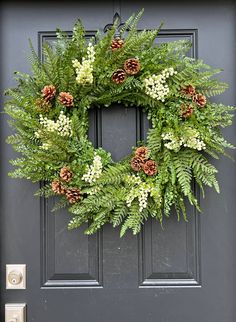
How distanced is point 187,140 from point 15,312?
96 centimetres

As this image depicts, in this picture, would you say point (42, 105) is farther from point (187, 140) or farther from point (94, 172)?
point (187, 140)

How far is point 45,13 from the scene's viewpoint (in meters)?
1.55

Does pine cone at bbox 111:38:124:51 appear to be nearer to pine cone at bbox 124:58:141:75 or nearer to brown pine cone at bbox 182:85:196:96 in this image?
pine cone at bbox 124:58:141:75

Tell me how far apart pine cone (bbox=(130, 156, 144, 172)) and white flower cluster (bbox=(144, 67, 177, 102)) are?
0.23 m

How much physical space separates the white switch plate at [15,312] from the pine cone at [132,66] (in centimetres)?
101

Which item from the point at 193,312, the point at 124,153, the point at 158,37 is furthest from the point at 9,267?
the point at 158,37

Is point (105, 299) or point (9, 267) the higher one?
point (9, 267)

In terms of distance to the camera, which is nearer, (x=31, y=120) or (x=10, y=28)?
(x=31, y=120)

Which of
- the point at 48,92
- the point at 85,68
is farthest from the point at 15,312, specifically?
the point at 85,68

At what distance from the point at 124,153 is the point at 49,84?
1.30 feet

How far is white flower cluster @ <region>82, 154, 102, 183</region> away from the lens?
1.35 metres

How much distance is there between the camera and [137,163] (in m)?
1.38

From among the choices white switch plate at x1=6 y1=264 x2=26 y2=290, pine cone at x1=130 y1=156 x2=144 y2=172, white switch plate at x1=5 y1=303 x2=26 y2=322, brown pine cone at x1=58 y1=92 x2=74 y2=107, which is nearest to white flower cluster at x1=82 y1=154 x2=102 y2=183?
pine cone at x1=130 y1=156 x2=144 y2=172

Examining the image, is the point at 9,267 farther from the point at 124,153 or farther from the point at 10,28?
the point at 10,28
